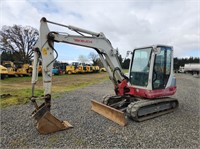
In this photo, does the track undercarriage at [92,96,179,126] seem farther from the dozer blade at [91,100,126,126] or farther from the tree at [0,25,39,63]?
the tree at [0,25,39,63]

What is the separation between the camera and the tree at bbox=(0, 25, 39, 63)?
38812 millimetres

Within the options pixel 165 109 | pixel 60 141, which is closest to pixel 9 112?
pixel 60 141

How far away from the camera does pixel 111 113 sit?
5.59 meters

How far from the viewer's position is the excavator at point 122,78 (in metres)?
4.60

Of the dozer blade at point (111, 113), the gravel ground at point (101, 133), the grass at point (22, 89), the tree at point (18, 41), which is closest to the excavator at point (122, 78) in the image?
the dozer blade at point (111, 113)

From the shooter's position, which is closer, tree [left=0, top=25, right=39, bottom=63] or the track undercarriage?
the track undercarriage

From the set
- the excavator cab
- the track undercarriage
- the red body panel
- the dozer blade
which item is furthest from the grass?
the excavator cab

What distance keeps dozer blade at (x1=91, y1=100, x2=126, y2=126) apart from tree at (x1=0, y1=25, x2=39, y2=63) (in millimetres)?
36104

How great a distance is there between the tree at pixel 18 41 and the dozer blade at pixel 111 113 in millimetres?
36104

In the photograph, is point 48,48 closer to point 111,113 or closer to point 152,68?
point 111,113

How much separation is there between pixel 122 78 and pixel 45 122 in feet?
9.89

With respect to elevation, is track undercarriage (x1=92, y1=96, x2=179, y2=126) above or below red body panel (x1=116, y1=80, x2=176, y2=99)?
below

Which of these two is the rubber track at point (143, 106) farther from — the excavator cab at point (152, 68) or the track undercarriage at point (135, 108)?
the excavator cab at point (152, 68)

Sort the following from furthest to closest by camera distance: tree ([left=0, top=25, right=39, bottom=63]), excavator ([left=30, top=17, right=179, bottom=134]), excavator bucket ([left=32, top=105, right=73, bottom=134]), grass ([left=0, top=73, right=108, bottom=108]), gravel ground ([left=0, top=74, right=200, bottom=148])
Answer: tree ([left=0, top=25, right=39, bottom=63]) < grass ([left=0, top=73, right=108, bottom=108]) < excavator ([left=30, top=17, right=179, bottom=134]) < excavator bucket ([left=32, top=105, right=73, bottom=134]) < gravel ground ([left=0, top=74, right=200, bottom=148])
